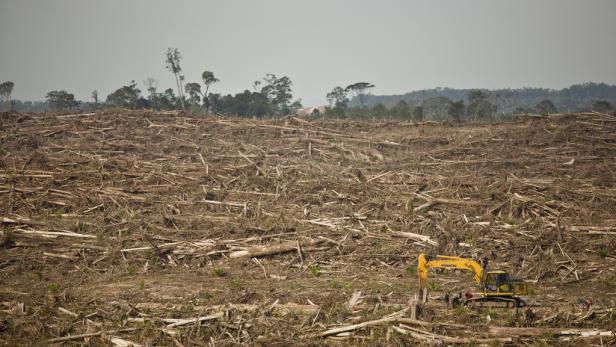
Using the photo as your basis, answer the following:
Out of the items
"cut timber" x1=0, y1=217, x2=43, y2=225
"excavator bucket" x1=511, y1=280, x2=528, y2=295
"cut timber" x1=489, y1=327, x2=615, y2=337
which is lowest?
"cut timber" x1=489, y1=327, x2=615, y2=337

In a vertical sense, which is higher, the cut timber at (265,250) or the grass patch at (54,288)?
the cut timber at (265,250)

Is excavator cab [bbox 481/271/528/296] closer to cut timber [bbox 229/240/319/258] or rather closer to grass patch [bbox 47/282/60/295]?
cut timber [bbox 229/240/319/258]

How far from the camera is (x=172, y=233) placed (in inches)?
647

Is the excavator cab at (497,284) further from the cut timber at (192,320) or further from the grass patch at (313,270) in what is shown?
the cut timber at (192,320)

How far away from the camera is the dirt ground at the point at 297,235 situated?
10172 mm

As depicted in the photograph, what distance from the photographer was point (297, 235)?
627 inches

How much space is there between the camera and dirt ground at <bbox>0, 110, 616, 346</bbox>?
1017cm

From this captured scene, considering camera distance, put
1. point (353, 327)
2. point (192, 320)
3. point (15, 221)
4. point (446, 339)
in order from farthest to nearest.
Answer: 1. point (15, 221)
2. point (192, 320)
3. point (353, 327)
4. point (446, 339)

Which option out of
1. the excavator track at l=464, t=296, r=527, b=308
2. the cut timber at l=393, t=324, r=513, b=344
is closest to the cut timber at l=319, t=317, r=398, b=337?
the cut timber at l=393, t=324, r=513, b=344

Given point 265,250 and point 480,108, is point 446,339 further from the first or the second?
point 480,108

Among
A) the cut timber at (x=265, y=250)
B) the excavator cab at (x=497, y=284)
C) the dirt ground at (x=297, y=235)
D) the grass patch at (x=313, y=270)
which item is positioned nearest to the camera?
the dirt ground at (x=297, y=235)

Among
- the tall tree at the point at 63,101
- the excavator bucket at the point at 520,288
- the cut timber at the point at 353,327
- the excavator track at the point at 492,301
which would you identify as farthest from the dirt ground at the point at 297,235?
the tall tree at the point at 63,101

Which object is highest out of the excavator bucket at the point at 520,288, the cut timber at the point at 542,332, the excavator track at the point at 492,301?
the excavator bucket at the point at 520,288

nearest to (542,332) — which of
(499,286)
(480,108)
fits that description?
(499,286)
